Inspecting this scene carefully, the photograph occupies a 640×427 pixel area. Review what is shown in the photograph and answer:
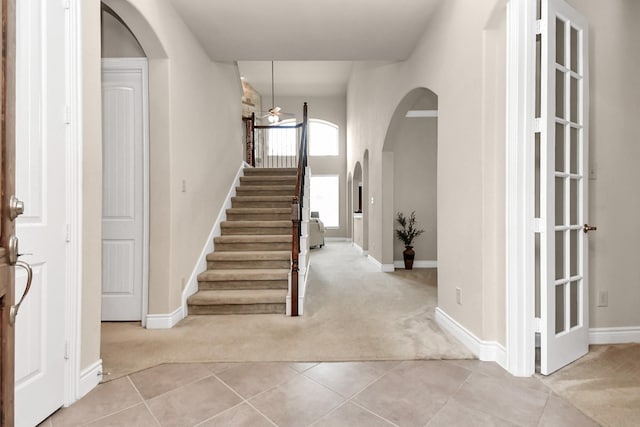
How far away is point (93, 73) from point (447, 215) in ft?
8.95

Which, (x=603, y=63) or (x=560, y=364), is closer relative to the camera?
(x=560, y=364)

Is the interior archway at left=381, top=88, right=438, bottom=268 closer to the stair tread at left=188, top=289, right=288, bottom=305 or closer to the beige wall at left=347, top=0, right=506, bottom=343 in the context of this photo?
the beige wall at left=347, top=0, right=506, bottom=343

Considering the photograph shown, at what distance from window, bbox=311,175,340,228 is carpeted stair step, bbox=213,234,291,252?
644 centimetres

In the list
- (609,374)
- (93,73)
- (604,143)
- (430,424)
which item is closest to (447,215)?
(604,143)

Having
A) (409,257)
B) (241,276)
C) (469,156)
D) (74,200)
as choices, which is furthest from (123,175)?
(409,257)

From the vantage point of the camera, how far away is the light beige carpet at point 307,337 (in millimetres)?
2344

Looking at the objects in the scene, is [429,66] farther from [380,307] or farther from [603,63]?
[380,307]

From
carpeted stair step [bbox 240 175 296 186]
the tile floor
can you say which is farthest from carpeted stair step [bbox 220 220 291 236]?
the tile floor

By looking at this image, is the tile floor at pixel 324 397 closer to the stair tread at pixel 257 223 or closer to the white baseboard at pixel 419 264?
the stair tread at pixel 257 223

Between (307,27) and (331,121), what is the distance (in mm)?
7456

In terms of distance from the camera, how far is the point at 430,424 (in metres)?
1.58

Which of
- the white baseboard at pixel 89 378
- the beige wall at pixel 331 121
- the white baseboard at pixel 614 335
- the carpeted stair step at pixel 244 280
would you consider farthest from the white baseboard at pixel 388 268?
the beige wall at pixel 331 121

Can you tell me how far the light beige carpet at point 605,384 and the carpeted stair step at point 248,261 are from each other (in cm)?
260

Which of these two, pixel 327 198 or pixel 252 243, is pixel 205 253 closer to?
pixel 252 243
